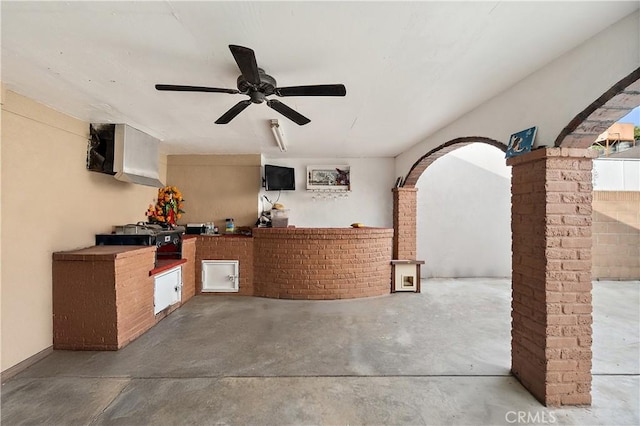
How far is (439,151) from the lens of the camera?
13.9 feet

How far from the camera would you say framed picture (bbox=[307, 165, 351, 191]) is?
6234mm

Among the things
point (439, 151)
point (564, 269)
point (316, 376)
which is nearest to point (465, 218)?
point (439, 151)

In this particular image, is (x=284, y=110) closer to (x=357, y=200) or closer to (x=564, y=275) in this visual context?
(x=564, y=275)

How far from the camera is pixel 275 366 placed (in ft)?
8.89

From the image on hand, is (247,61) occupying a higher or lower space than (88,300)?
higher

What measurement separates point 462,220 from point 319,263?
4.09 meters

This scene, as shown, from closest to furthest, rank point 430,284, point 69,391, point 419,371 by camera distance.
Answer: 1. point 69,391
2. point 419,371
3. point 430,284

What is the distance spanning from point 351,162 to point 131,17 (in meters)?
5.04

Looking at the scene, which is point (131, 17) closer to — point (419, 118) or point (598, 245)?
point (419, 118)

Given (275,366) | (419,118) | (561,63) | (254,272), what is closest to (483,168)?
(419,118)

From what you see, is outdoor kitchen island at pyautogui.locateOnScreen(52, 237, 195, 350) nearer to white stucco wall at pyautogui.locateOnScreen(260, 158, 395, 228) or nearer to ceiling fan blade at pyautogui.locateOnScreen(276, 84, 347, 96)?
ceiling fan blade at pyautogui.locateOnScreen(276, 84, 347, 96)

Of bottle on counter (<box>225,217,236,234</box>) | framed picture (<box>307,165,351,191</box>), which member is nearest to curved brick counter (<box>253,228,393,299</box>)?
bottle on counter (<box>225,217,236,234</box>)

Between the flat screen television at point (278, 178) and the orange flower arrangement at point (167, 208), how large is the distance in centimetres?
192

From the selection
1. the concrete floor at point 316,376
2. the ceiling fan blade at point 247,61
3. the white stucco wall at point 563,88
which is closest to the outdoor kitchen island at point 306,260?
the concrete floor at point 316,376
